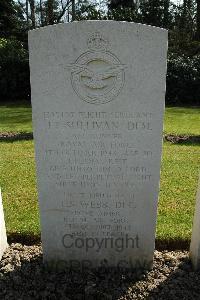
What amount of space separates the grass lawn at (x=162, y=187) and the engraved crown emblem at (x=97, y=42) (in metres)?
2.51

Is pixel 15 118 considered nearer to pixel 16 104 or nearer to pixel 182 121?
pixel 16 104

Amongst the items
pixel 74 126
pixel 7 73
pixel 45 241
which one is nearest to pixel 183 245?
pixel 45 241

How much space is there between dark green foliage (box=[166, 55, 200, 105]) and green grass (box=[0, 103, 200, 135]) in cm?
155

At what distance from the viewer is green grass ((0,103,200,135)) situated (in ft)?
38.8

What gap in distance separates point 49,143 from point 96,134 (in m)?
0.47

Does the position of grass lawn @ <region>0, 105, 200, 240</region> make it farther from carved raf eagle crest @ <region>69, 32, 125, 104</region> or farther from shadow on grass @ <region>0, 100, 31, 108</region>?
shadow on grass @ <region>0, 100, 31, 108</region>

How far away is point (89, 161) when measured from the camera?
390 centimetres

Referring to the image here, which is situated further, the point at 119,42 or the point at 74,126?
the point at 74,126

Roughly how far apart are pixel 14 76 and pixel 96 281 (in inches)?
611

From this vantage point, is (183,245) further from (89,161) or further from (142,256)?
(89,161)

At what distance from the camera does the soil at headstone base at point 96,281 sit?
3766 mm

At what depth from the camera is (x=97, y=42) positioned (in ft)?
11.4

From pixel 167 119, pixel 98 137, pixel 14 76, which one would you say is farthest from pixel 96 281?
pixel 14 76

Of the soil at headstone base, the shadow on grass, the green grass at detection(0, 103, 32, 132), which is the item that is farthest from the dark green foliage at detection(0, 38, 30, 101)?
the soil at headstone base
